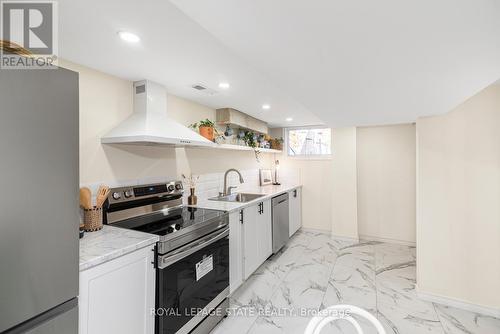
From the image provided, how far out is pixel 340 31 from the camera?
93 cm


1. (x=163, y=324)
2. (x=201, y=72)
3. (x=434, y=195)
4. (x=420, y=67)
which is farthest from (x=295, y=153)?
(x=163, y=324)

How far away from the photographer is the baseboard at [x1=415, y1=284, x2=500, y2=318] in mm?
2100

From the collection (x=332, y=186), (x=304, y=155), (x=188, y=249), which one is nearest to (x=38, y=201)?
(x=188, y=249)

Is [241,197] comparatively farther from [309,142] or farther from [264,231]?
[309,142]

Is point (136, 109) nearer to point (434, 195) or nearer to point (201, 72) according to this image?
point (201, 72)

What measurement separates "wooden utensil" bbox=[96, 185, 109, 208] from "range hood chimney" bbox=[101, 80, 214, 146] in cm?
37

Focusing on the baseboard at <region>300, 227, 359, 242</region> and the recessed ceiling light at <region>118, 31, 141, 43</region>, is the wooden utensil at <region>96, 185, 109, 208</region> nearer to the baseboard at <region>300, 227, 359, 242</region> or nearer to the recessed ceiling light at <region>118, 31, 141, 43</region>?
the recessed ceiling light at <region>118, 31, 141, 43</region>

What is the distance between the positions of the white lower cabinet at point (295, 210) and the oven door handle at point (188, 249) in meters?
2.12

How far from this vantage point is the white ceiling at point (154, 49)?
1123 mm

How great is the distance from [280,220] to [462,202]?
2.10 meters

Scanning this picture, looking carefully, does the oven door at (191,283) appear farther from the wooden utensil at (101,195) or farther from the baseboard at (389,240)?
the baseboard at (389,240)

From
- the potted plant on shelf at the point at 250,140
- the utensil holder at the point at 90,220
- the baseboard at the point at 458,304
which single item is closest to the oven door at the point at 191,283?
the utensil holder at the point at 90,220

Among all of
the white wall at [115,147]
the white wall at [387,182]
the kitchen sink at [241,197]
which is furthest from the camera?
the white wall at [387,182]

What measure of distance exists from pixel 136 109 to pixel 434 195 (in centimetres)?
305
